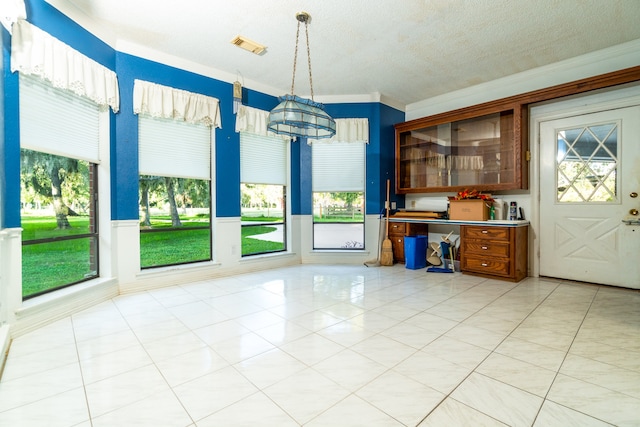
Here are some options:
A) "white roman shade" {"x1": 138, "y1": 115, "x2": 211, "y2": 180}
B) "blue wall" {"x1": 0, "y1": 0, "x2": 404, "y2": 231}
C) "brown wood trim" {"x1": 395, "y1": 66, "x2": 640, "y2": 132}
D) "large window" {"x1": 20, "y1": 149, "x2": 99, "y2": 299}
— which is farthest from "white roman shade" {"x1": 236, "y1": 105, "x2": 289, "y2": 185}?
"brown wood trim" {"x1": 395, "y1": 66, "x2": 640, "y2": 132}

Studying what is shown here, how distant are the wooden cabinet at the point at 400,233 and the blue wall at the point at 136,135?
490 millimetres

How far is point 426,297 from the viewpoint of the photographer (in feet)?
11.9

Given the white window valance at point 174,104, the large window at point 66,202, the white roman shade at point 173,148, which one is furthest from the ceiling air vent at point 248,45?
the large window at point 66,202

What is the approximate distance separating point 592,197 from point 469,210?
156 centimetres

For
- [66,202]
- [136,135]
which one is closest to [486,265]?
[136,135]

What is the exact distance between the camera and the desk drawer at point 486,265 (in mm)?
4367

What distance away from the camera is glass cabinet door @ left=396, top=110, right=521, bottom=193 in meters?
4.64

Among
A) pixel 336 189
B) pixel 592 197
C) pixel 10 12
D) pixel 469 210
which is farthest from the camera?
pixel 336 189

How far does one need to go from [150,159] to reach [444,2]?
13.3ft

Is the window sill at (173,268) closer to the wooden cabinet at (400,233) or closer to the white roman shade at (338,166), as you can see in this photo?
the white roman shade at (338,166)

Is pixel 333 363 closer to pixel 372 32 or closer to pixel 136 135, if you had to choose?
pixel 372 32

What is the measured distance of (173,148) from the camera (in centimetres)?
429

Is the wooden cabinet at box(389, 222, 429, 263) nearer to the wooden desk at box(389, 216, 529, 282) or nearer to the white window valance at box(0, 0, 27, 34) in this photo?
the wooden desk at box(389, 216, 529, 282)

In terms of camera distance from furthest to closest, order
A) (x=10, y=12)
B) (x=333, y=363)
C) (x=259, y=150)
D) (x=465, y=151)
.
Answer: (x=259, y=150), (x=465, y=151), (x=10, y=12), (x=333, y=363)
